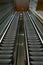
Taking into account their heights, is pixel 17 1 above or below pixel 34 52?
above

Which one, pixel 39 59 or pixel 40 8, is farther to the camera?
pixel 40 8

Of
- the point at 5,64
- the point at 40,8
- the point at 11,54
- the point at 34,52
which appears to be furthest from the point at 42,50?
the point at 40,8

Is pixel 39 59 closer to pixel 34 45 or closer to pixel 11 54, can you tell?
pixel 11 54

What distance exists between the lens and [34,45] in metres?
3.56

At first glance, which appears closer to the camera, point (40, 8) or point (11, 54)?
point (11, 54)

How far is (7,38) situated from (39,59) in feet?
5.77

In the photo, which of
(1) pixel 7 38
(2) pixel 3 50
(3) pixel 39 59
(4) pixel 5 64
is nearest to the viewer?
(4) pixel 5 64

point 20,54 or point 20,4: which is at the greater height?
point 20,4

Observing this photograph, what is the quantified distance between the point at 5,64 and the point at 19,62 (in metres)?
0.38

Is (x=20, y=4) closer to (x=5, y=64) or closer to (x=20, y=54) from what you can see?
(x=20, y=54)

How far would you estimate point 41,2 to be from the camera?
12.2 m

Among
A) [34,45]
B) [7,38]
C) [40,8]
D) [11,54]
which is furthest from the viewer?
[40,8]

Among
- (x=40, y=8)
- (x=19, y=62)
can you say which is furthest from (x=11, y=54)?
(x=40, y=8)

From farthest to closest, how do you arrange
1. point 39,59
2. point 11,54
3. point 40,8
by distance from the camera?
point 40,8 → point 11,54 → point 39,59
